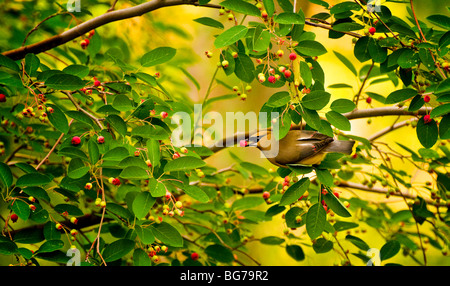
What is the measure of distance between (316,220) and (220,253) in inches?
23.0

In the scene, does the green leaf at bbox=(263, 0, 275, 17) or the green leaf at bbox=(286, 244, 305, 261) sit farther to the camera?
the green leaf at bbox=(286, 244, 305, 261)

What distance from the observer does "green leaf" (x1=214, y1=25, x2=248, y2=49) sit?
1213 millimetres

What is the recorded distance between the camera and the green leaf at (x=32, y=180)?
4.14 feet

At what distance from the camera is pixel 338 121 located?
132cm

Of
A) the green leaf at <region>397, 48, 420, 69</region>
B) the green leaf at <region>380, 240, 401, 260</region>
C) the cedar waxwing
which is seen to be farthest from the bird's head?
the green leaf at <region>380, 240, 401, 260</region>

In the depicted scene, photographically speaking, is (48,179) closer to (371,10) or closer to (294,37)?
(294,37)

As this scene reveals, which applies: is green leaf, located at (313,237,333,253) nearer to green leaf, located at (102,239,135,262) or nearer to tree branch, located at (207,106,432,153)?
tree branch, located at (207,106,432,153)

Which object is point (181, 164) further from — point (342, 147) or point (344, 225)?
point (344, 225)

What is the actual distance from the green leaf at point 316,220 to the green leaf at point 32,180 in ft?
2.59

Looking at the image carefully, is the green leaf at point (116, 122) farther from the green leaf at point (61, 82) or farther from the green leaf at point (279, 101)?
the green leaf at point (279, 101)

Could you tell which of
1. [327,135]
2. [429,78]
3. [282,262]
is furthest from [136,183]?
[282,262]

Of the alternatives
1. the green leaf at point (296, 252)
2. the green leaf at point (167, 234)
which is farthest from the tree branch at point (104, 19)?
the green leaf at point (296, 252)

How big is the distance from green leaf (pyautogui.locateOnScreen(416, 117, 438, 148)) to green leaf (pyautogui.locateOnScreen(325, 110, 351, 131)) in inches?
10.6

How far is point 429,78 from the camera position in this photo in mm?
1446
